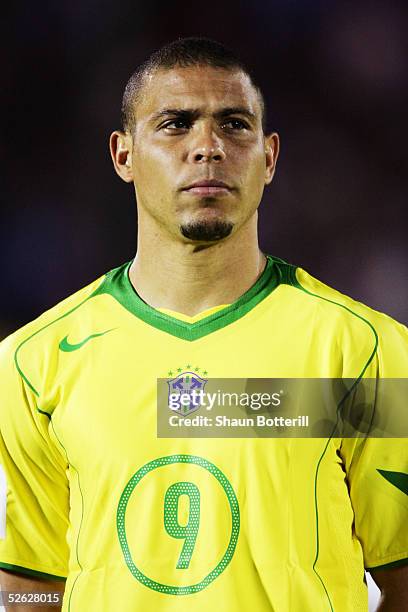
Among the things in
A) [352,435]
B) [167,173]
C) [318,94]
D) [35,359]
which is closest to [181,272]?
[167,173]

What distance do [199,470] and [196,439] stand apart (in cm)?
5

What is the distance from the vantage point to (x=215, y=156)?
1475 millimetres

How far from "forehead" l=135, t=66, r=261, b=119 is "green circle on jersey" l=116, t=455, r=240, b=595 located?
1.94ft

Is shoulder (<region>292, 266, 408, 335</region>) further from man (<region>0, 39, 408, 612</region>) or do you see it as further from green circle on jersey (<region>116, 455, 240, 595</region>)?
green circle on jersey (<region>116, 455, 240, 595</region>)

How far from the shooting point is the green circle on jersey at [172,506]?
1453 mm

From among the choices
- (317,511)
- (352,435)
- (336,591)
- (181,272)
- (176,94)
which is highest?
(176,94)

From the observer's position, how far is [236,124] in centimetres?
152

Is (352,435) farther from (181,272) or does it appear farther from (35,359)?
(35,359)

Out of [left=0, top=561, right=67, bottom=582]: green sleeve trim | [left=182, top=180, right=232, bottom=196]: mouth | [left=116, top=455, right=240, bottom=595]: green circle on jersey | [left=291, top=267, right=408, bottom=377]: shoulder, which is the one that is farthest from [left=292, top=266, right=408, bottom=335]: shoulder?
[left=0, top=561, right=67, bottom=582]: green sleeve trim

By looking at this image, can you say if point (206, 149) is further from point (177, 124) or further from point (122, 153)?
point (122, 153)

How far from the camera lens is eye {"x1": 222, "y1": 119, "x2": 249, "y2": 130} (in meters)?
1.51

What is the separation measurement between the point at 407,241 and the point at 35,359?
758mm

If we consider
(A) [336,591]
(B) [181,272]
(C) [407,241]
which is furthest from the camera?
(C) [407,241]

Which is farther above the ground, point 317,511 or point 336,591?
point 317,511
